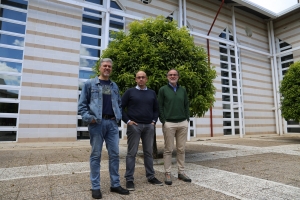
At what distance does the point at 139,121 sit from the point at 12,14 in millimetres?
11484

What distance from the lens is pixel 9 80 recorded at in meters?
10.9

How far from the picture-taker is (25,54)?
11.2 metres

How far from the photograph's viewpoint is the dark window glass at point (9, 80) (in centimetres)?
1077

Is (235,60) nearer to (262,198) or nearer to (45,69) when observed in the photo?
(45,69)

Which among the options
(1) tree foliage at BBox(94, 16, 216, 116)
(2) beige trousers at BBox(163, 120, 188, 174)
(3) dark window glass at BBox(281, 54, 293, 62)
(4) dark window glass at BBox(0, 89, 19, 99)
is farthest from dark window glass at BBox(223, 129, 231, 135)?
(4) dark window glass at BBox(0, 89, 19, 99)

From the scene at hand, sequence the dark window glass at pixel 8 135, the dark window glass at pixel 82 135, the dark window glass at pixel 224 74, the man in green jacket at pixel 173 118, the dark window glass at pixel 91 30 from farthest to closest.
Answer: the dark window glass at pixel 224 74 < the dark window glass at pixel 91 30 < the dark window glass at pixel 82 135 < the dark window glass at pixel 8 135 < the man in green jacket at pixel 173 118

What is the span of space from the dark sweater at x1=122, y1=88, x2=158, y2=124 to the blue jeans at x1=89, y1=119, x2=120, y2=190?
402mm

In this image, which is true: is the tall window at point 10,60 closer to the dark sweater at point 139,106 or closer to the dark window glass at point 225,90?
the dark sweater at point 139,106

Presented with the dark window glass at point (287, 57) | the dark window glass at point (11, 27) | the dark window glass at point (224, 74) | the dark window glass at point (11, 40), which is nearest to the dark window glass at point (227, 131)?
the dark window glass at point (224, 74)

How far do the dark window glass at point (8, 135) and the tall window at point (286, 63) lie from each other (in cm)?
2124

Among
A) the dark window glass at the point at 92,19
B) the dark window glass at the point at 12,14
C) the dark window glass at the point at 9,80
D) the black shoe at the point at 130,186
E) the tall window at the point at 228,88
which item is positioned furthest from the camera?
the tall window at the point at 228,88

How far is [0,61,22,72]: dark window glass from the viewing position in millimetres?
10891

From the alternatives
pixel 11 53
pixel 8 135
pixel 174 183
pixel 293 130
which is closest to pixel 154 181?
pixel 174 183

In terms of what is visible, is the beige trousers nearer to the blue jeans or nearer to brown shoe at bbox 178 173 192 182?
brown shoe at bbox 178 173 192 182
